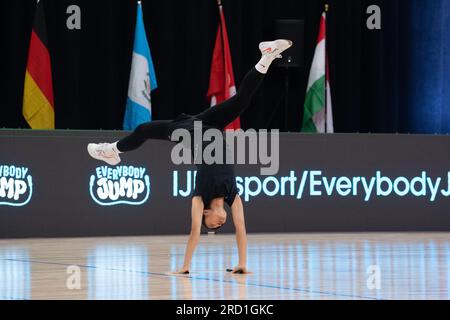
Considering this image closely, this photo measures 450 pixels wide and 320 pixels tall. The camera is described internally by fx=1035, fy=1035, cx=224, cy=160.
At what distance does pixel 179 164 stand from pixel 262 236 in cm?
163

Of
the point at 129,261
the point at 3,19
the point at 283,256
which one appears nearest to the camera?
the point at 129,261

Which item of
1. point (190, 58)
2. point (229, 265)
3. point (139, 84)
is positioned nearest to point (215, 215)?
point (229, 265)

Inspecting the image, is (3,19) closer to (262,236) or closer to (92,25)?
(92,25)

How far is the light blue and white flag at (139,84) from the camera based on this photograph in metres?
16.7

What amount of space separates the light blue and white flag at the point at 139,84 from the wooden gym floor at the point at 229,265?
2.59 meters

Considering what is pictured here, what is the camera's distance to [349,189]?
16.3 meters

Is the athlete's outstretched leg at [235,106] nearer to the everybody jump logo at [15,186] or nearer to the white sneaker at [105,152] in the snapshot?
the white sneaker at [105,152]

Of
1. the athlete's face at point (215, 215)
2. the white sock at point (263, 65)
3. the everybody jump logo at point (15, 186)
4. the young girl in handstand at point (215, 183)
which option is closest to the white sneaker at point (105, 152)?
the young girl in handstand at point (215, 183)

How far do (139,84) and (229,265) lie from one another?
6.42 m

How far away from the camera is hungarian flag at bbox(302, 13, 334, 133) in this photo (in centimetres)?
1762

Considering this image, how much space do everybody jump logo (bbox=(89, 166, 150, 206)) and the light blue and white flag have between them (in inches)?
66.4

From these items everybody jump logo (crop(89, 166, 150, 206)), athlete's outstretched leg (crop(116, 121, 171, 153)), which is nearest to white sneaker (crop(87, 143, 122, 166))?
athlete's outstretched leg (crop(116, 121, 171, 153))

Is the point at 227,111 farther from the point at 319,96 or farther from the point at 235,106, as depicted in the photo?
the point at 319,96

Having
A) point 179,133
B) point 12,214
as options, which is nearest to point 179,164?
point 12,214
